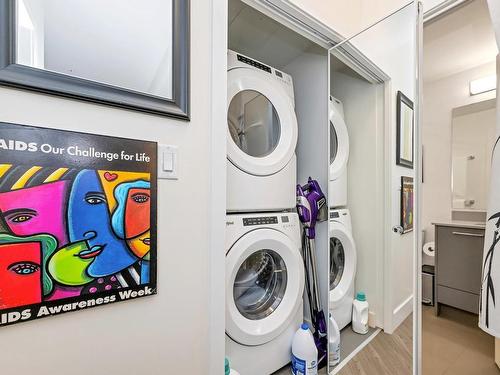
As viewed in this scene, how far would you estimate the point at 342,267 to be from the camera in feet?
5.34

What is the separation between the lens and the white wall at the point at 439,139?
132 centimetres

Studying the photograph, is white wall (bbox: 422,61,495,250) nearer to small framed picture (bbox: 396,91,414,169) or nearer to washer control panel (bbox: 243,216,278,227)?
small framed picture (bbox: 396,91,414,169)

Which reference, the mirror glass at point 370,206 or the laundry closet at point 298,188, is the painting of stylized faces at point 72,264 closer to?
the laundry closet at point 298,188

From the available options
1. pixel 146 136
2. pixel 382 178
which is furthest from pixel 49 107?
pixel 382 178

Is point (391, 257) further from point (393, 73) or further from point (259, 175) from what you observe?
point (393, 73)

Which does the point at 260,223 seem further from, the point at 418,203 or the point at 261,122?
the point at 418,203

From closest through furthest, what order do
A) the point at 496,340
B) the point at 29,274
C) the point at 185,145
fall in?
1. the point at 29,274
2. the point at 185,145
3. the point at 496,340

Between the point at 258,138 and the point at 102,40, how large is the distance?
90 centimetres

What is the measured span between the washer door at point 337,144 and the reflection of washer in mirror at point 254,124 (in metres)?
0.41

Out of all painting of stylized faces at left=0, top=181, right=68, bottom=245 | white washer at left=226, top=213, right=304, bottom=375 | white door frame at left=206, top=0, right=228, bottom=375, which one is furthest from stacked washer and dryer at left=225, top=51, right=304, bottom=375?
painting of stylized faces at left=0, top=181, right=68, bottom=245

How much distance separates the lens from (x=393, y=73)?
1.33m

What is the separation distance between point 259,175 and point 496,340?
1.39 metres

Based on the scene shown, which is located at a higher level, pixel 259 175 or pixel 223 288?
pixel 259 175

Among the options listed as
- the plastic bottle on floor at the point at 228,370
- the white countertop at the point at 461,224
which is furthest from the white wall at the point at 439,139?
the plastic bottle on floor at the point at 228,370
